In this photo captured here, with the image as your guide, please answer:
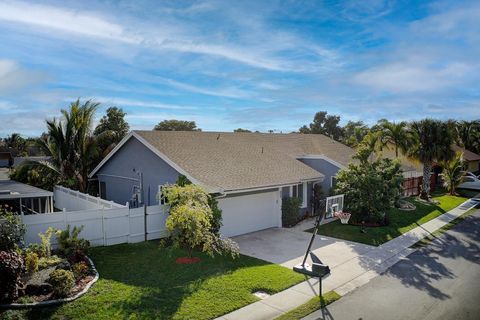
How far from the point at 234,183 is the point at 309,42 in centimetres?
765

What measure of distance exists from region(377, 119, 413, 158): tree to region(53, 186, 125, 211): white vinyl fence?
2269cm

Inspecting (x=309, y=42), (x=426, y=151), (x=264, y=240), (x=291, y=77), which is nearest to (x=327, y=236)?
(x=264, y=240)

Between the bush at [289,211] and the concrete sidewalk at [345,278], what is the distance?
4141mm

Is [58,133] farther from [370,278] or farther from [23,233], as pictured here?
[370,278]

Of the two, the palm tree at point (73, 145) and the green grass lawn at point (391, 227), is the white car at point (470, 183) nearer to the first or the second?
the green grass lawn at point (391, 227)

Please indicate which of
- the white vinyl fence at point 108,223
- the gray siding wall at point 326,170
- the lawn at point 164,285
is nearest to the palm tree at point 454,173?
the gray siding wall at point 326,170

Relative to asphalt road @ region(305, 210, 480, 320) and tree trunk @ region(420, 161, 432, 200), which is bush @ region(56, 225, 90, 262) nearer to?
asphalt road @ region(305, 210, 480, 320)

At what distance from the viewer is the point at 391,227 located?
19516 millimetres

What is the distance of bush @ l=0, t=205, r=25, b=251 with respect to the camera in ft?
35.3

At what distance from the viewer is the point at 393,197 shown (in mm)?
19594

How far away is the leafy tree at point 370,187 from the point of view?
1938 cm

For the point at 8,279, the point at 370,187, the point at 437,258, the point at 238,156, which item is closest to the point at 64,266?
the point at 8,279

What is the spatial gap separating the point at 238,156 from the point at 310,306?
12343 millimetres

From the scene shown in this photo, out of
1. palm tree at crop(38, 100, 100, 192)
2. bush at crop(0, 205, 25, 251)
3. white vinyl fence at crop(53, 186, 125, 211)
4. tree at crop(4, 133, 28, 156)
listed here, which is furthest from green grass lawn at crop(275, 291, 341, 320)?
tree at crop(4, 133, 28, 156)
